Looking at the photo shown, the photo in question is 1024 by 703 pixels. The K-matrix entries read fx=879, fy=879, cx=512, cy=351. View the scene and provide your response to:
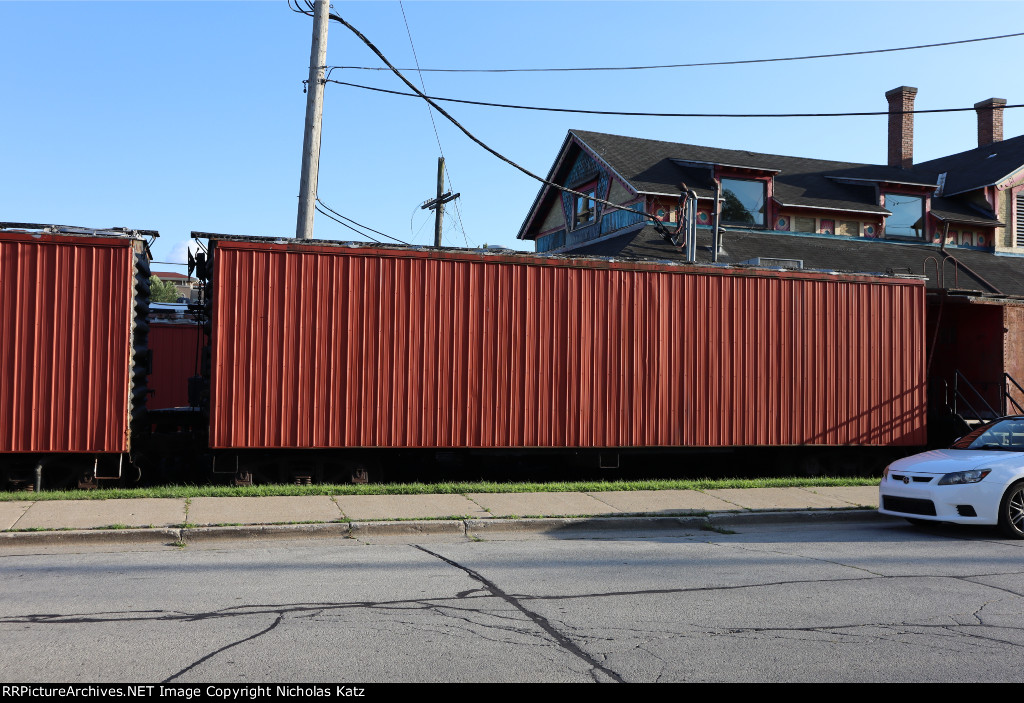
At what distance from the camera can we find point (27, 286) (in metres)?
11.4

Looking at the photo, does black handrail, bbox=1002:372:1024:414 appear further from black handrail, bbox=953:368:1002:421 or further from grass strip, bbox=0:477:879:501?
grass strip, bbox=0:477:879:501

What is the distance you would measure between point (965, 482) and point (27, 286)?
454 inches

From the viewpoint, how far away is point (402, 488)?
38.9 feet

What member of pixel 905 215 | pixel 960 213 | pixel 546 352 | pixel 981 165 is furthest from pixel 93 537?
pixel 981 165

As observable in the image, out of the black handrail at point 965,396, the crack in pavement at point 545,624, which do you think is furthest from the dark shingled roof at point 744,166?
the crack in pavement at point 545,624

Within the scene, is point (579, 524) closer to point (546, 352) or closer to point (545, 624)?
point (546, 352)

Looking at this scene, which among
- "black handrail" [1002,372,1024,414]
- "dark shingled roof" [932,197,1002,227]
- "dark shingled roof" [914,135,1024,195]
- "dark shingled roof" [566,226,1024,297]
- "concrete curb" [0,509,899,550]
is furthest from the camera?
"dark shingled roof" [914,135,1024,195]

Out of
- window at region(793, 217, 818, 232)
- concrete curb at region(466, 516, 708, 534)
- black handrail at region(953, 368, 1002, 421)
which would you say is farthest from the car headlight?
window at region(793, 217, 818, 232)

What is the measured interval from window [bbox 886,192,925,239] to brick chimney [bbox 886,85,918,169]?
614cm

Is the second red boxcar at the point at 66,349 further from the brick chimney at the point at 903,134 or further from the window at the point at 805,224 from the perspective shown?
the brick chimney at the point at 903,134

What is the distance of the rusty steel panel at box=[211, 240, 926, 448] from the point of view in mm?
12176

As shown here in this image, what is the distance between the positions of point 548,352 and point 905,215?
19.7m

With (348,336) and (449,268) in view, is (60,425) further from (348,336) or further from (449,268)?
(449,268)

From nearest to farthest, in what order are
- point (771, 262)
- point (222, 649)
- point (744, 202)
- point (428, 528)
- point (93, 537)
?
point (222, 649) → point (93, 537) → point (428, 528) → point (771, 262) → point (744, 202)
